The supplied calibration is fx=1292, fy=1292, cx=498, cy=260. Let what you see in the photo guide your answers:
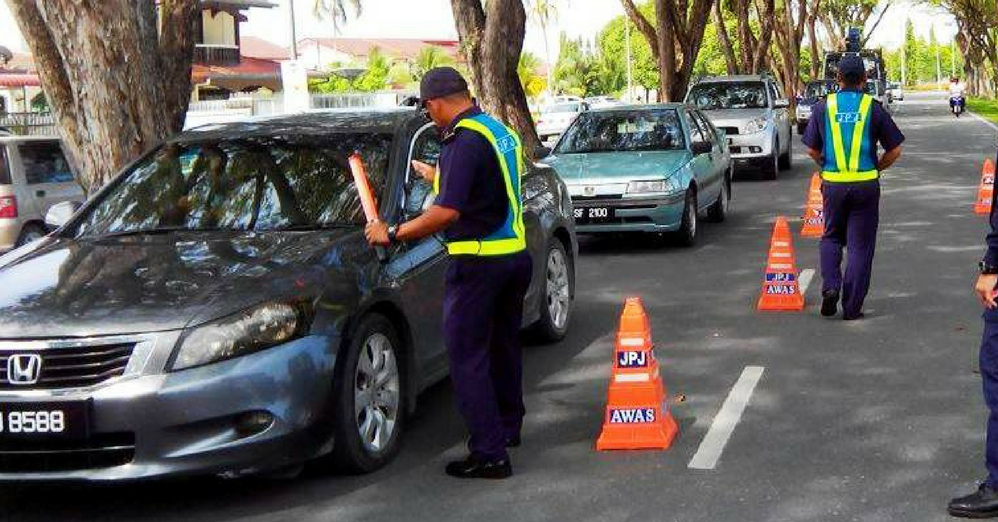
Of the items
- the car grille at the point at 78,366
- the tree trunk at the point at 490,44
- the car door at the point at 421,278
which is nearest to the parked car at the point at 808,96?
the tree trunk at the point at 490,44

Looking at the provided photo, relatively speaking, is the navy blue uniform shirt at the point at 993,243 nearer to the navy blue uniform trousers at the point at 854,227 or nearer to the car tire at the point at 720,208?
the navy blue uniform trousers at the point at 854,227

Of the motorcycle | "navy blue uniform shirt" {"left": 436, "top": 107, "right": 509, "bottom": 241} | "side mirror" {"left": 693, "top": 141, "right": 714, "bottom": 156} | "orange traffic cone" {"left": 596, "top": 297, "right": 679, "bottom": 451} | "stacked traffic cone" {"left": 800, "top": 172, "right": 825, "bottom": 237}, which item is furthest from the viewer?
the motorcycle

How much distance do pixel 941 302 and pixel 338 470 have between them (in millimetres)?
5580

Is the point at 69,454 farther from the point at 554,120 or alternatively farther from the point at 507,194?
the point at 554,120

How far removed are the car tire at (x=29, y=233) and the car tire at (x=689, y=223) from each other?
6.97 m

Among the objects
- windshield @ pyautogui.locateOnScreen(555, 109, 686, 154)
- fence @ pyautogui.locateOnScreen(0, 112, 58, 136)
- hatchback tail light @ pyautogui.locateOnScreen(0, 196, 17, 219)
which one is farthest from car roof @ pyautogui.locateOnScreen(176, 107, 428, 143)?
fence @ pyautogui.locateOnScreen(0, 112, 58, 136)

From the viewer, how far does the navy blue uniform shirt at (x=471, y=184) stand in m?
5.32

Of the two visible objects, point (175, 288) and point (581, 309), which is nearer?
point (175, 288)

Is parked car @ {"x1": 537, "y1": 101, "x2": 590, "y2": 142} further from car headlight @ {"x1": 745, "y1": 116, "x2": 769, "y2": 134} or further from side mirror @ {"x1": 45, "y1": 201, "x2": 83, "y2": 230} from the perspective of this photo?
side mirror @ {"x1": 45, "y1": 201, "x2": 83, "y2": 230}

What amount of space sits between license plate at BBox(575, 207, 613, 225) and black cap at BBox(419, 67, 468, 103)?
734 centimetres

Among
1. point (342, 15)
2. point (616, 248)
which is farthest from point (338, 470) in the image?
point (342, 15)

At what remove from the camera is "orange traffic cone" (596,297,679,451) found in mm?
5961

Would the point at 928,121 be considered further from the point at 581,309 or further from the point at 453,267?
the point at 453,267

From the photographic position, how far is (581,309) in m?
9.98
